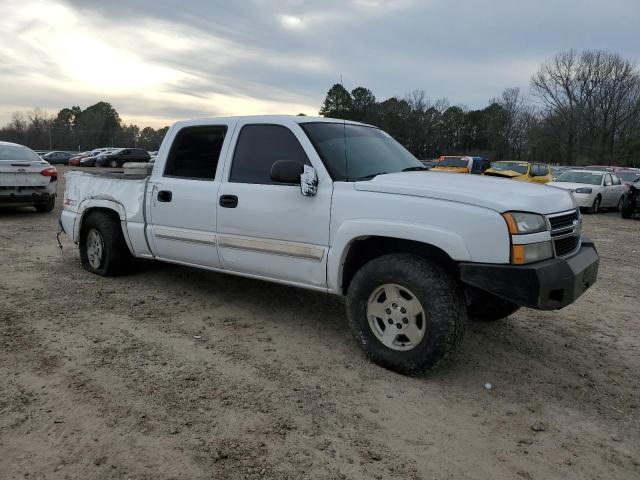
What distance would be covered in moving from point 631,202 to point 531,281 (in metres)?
14.2

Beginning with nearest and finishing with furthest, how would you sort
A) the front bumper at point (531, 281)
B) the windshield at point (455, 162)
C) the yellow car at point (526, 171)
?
1. the front bumper at point (531, 281)
2. the yellow car at point (526, 171)
3. the windshield at point (455, 162)

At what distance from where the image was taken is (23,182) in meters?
10.2

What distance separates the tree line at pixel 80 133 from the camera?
271ft

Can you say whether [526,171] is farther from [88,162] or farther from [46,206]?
[88,162]

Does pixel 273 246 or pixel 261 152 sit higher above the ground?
pixel 261 152

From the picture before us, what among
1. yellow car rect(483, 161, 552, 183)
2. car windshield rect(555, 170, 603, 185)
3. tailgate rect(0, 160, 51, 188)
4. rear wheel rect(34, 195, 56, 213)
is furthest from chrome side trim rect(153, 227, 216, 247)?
car windshield rect(555, 170, 603, 185)

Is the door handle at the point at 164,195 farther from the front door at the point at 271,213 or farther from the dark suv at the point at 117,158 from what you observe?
the dark suv at the point at 117,158

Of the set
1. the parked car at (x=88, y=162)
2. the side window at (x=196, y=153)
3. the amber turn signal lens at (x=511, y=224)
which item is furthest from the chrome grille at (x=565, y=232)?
the parked car at (x=88, y=162)

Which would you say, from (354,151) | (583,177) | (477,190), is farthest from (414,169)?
(583,177)

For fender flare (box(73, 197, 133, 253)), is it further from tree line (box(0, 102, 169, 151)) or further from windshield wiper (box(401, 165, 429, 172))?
tree line (box(0, 102, 169, 151))

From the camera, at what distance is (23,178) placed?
1017 centimetres

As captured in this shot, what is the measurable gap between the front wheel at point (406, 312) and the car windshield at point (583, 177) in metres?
16.1

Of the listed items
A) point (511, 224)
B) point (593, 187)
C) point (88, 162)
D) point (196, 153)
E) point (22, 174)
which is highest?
point (196, 153)

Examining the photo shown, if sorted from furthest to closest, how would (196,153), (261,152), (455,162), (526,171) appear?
(455,162)
(526,171)
(196,153)
(261,152)
